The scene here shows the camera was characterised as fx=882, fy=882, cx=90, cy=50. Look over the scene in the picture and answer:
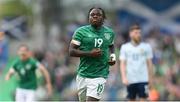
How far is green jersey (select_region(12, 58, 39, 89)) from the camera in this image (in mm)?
22078

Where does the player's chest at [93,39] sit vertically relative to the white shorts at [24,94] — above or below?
above

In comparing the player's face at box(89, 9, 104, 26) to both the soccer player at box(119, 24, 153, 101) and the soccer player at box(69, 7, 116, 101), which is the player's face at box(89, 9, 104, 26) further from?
the soccer player at box(119, 24, 153, 101)

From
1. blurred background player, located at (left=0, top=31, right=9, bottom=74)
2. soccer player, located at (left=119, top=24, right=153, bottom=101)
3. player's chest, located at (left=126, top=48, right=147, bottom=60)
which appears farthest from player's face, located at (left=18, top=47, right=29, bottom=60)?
blurred background player, located at (left=0, top=31, right=9, bottom=74)

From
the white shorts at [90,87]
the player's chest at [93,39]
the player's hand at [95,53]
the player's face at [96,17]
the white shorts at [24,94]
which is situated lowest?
the white shorts at [24,94]

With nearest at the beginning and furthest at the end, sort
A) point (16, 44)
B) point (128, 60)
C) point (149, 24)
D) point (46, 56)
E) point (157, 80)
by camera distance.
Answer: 1. point (128, 60)
2. point (157, 80)
3. point (46, 56)
4. point (149, 24)
5. point (16, 44)

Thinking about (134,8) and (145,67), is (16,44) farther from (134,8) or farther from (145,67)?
(145,67)

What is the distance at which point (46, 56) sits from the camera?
99.3ft

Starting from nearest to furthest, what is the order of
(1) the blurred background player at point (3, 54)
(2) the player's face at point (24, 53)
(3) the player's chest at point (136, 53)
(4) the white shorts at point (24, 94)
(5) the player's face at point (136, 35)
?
(5) the player's face at point (136, 35) < (3) the player's chest at point (136, 53) < (2) the player's face at point (24, 53) < (4) the white shorts at point (24, 94) < (1) the blurred background player at point (3, 54)

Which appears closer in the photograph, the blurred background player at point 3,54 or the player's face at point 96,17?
the player's face at point 96,17

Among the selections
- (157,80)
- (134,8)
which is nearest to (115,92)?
(157,80)

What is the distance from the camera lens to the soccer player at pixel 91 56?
1616cm

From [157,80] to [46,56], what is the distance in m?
4.68

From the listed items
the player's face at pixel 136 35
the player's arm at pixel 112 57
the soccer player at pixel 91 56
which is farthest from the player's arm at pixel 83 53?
the player's face at pixel 136 35

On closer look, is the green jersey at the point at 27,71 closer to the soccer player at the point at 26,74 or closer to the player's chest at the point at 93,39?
the soccer player at the point at 26,74
